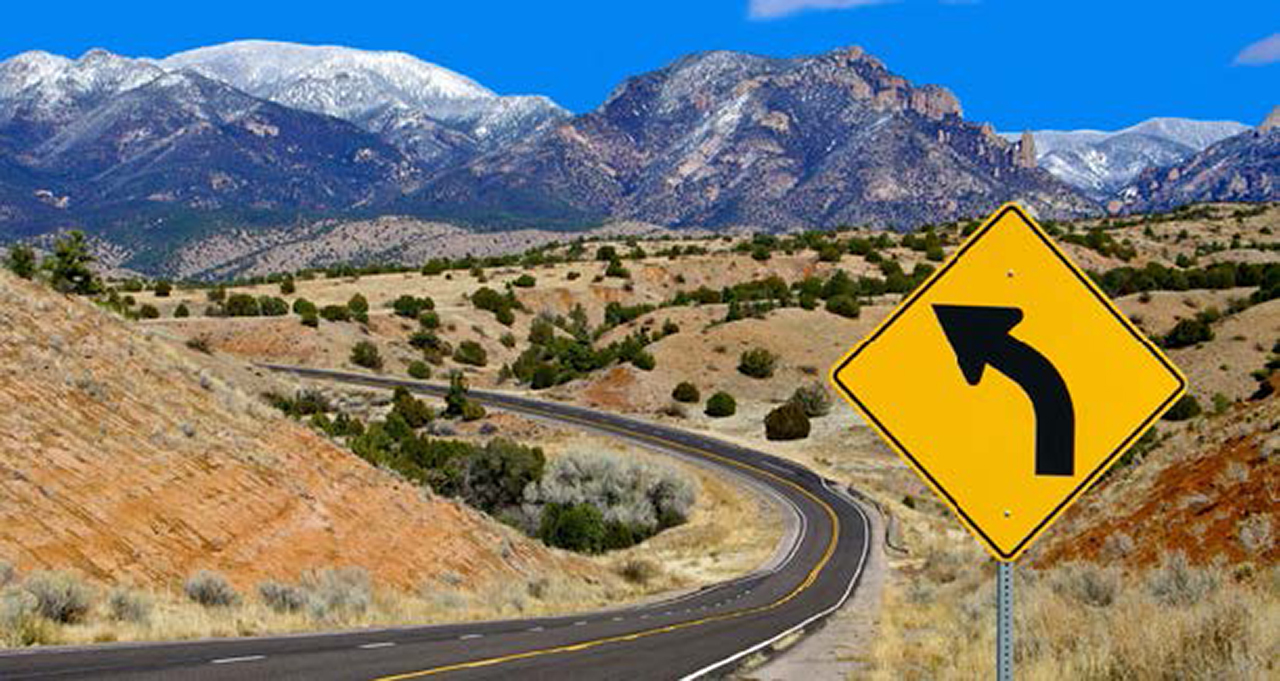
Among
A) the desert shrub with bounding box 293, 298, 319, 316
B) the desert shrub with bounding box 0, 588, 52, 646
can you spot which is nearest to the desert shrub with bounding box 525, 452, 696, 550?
the desert shrub with bounding box 0, 588, 52, 646

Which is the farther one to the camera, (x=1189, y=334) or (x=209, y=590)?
(x=1189, y=334)

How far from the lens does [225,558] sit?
24422 millimetres

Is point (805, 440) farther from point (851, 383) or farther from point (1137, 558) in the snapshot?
point (851, 383)

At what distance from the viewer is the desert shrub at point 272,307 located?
100 m

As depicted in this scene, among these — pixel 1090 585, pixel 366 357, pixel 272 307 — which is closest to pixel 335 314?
pixel 272 307

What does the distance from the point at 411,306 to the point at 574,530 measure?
191 feet

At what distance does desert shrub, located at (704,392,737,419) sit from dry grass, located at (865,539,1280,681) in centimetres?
5084

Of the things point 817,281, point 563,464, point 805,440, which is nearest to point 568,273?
point 817,281

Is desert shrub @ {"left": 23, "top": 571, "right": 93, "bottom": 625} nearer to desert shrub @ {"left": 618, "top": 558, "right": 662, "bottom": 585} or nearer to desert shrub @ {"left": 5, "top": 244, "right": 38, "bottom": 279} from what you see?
desert shrub @ {"left": 5, "top": 244, "right": 38, "bottom": 279}

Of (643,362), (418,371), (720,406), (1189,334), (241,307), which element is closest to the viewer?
(1189,334)

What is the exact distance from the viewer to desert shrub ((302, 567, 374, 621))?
75.5ft

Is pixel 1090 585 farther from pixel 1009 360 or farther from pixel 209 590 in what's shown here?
pixel 209 590

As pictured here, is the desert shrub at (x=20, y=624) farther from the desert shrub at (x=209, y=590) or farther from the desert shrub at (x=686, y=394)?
the desert shrub at (x=686, y=394)

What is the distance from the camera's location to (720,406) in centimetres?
7781
